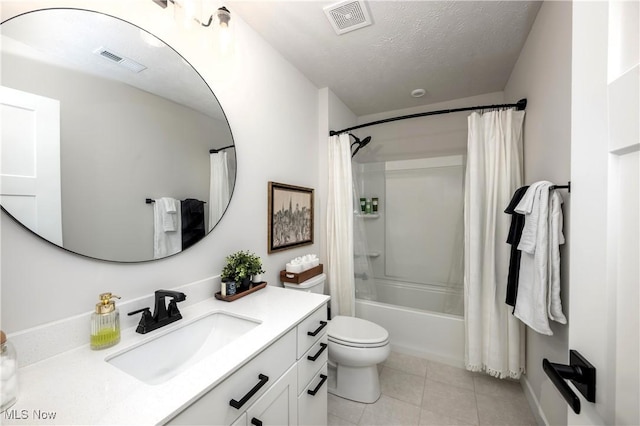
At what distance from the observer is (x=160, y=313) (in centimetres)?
102

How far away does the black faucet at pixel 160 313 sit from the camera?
3.18 feet

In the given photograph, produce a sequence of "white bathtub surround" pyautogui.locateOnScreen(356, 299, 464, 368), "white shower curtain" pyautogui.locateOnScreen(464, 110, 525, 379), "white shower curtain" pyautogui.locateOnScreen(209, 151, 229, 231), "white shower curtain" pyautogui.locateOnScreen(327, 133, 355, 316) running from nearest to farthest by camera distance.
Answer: "white shower curtain" pyautogui.locateOnScreen(209, 151, 229, 231) < "white shower curtain" pyautogui.locateOnScreen(464, 110, 525, 379) < "white bathtub surround" pyautogui.locateOnScreen(356, 299, 464, 368) < "white shower curtain" pyautogui.locateOnScreen(327, 133, 355, 316)

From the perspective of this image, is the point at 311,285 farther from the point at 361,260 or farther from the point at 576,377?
the point at 576,377

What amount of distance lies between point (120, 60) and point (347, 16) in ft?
4.13

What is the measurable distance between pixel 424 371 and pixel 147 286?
211cm

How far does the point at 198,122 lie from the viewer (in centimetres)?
128

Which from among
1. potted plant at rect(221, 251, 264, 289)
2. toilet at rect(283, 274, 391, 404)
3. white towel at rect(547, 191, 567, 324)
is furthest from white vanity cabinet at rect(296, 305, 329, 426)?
white towel at rect(547, 191, 567, 324)

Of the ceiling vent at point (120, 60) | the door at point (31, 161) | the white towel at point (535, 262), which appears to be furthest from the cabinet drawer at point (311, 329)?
the ceiling vent at point (120, 60)

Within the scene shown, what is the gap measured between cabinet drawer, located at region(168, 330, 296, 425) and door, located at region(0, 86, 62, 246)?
71cm

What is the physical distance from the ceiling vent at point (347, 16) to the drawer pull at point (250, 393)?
1.89 metres

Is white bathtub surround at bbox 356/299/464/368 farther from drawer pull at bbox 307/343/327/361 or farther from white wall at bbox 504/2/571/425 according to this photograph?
drawer pull at bbox 307/343/327/361

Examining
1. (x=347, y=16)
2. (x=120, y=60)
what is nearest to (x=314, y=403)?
(x=120, y=60)

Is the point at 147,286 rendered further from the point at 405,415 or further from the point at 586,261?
the point at 405,415

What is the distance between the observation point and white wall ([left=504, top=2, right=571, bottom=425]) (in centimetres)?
118
